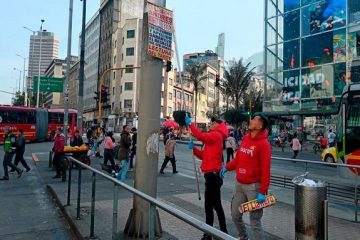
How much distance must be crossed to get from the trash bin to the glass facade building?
32.4m

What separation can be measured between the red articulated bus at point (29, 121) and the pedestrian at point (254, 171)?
29.9 metres

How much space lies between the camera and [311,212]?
203 inches

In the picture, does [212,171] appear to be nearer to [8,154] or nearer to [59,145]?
[59,145]

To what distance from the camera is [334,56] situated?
36.8 meters

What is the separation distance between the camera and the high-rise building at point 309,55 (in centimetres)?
3581

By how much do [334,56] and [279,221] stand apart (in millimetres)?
32631

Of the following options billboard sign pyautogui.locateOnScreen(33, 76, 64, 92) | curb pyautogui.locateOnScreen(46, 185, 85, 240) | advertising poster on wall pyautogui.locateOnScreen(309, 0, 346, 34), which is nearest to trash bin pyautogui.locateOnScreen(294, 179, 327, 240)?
curb pyautogui.locateOnScreen(46, 185, 85, 240)

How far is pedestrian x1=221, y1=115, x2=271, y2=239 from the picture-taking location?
5133 millimetres

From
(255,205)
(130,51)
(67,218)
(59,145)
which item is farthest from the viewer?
(130,51)

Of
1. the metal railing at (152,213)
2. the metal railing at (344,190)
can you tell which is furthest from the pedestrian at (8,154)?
the metal railing at (344,190)

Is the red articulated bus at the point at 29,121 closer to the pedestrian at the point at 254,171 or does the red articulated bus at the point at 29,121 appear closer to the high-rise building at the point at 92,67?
the pedestrian at the point at 254,171

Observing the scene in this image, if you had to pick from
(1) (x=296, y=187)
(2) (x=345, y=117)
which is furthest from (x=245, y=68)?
(1) (x=296, y=187)

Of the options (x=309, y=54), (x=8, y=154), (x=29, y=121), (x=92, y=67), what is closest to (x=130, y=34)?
(x=92, y=67)

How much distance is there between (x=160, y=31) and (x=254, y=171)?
2.34 meters
